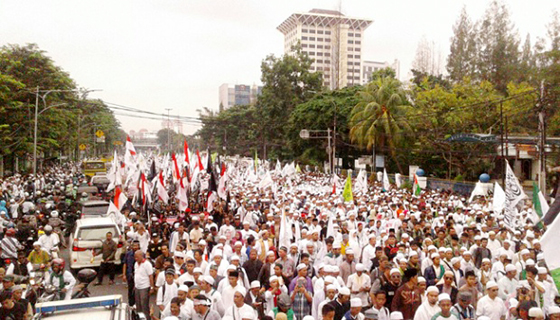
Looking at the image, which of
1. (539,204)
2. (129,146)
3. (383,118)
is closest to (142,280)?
(539,204)

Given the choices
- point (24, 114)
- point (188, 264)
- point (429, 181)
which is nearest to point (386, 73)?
point (429, 181)

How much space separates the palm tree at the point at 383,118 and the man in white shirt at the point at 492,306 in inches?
1229

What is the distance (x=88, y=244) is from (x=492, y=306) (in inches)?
333

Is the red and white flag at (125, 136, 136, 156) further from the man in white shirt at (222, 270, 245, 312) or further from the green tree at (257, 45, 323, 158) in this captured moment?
the green tree at (257, 45, 323, 158)

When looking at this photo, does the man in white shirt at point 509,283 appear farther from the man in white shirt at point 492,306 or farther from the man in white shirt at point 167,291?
the man in white shirt at point 167,291

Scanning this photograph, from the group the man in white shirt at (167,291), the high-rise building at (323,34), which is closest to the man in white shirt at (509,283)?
the man in white shirt at (167,291)

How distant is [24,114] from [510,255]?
103 ft

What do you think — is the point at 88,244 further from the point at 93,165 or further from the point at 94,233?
the point at 93,165

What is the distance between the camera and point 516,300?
23.1 feet

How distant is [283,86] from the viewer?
6044cm

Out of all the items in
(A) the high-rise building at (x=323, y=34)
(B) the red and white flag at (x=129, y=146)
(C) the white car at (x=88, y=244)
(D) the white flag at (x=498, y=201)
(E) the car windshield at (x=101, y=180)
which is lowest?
(C) the white car at (x=88, y=244)

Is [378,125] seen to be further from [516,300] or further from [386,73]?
[516,300]

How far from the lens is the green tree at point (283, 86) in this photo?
59812mm

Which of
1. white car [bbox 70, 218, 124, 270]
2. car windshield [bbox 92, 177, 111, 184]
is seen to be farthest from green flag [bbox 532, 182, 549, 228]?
car windshield [bbox 92, 177, 111, 184]
